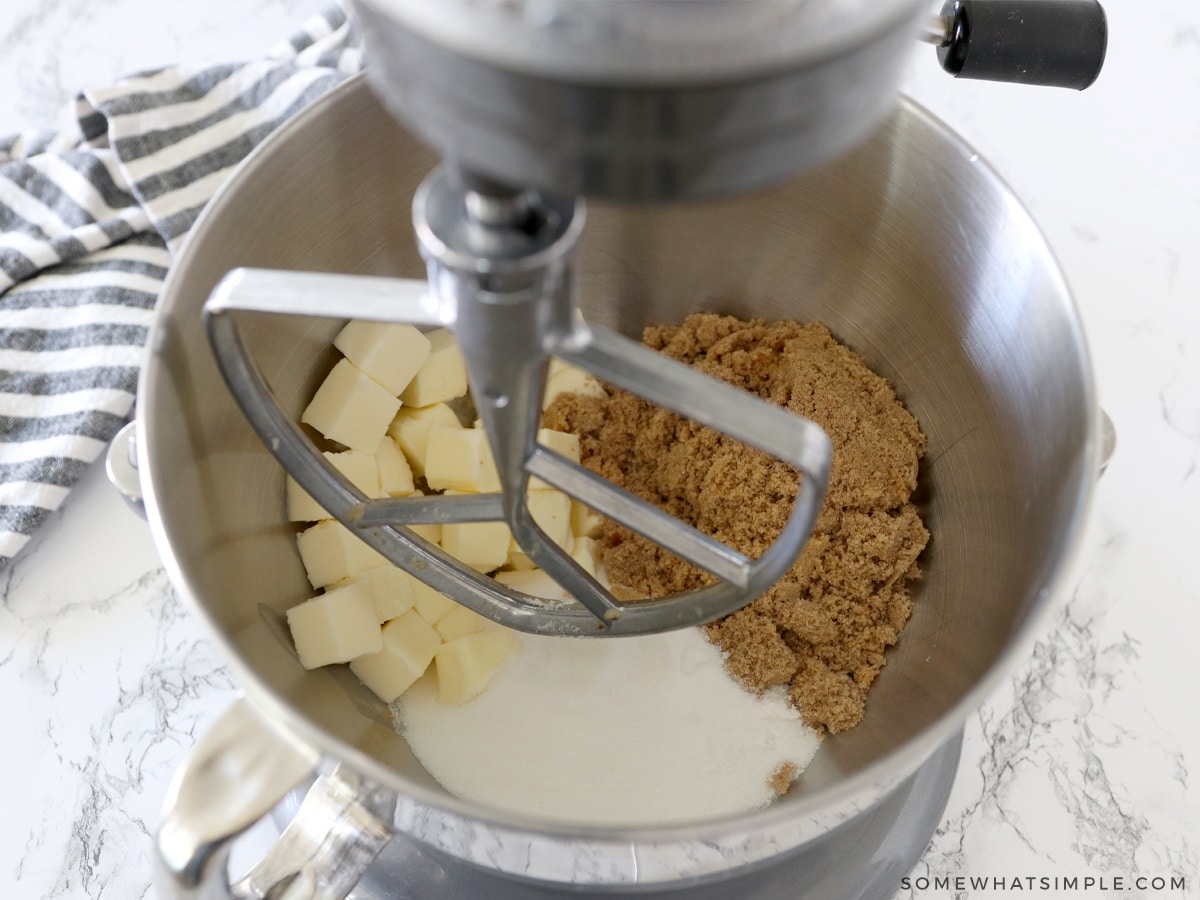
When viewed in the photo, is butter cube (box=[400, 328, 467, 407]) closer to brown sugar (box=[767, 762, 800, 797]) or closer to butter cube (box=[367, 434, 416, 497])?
butter cube (box=[367, 434, 416, 497])

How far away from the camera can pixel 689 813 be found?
2.07 feet

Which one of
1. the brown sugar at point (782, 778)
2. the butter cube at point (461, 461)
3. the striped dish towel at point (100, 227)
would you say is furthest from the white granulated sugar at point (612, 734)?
the striped dish towel at point (100, 227)

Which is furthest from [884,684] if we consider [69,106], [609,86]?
[69,106]

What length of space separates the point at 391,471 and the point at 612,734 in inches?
9.0

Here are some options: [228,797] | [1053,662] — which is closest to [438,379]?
[228,797]

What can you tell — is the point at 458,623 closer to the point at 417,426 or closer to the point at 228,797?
the point at 417,426

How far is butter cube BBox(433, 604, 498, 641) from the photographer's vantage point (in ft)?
2.27

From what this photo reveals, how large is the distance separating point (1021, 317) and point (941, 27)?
0.59 ft

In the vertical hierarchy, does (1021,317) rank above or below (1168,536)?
above

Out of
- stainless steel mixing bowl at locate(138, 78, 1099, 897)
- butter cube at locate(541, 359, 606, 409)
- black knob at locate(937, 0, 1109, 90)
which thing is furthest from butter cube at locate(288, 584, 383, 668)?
black knob at locate(937, 0, 1109, 90)

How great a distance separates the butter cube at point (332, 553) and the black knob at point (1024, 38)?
47 centimetres

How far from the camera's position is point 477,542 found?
70 centimetres

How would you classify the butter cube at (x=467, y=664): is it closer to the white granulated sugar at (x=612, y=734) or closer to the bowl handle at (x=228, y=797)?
the white granulated sugar at (x=612, y=734)

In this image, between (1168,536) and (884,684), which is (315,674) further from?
(1168,536)
